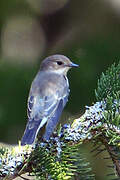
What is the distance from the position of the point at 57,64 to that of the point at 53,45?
51cm

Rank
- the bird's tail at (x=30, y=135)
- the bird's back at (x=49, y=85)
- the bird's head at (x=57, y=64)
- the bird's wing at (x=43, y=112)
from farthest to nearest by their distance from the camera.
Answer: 1. the bird's head at (x=57, y=64)
2. the bird's back at (x=49, y=85)
3. the bird's wing at (x=43, y=112)
4. the bird's tail at (x=30, y=135)

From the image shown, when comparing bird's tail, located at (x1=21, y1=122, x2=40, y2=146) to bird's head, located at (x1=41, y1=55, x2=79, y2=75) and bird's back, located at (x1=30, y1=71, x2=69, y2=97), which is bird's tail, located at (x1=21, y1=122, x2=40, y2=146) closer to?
bird's back, located at (x1=30, y1=71, x2=69, y2=97)

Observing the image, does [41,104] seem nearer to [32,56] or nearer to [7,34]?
[32,56]

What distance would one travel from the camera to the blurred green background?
423 centimetres

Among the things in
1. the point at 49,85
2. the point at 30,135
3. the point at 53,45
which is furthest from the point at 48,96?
the point at 53,45

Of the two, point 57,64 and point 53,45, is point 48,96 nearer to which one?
point 57,64

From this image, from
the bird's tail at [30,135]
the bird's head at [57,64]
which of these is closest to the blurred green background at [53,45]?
the bird's head at [57,64]

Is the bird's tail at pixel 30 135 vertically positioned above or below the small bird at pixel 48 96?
below

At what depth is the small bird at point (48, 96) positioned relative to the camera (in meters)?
3.42

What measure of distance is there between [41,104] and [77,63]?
0.74 m

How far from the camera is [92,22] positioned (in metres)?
5.14

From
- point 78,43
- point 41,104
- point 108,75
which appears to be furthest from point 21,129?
point 108,75

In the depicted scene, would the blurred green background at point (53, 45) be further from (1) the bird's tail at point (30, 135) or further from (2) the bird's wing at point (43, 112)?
Result: (1) the bird's tail at point (30, 135)

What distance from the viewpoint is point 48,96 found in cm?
397
